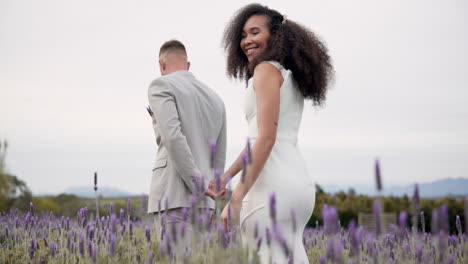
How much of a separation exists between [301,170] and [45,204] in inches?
307

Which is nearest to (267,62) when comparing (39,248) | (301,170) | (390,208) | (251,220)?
(301,170)

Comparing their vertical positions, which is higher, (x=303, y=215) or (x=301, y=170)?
(x=301, y=170)

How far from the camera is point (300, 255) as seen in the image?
2904 millimetres

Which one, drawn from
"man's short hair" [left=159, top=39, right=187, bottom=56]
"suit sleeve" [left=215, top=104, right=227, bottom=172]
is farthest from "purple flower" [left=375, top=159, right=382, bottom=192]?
"man's short hair" [left=159, top=39, right=187, bottom=56]

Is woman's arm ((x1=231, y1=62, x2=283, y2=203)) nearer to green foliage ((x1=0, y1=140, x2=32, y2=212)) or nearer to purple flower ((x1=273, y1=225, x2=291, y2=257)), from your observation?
purple flower ((x1=273, y1=225, x2=291, y2=257))

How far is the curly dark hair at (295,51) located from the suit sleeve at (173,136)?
24.2 inches

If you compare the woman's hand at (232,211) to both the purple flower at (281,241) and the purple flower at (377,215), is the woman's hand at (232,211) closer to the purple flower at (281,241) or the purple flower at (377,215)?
the purple flower at (281,241)

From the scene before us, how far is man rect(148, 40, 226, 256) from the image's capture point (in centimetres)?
341

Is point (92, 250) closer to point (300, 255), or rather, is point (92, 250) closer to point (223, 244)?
point (223, 244)

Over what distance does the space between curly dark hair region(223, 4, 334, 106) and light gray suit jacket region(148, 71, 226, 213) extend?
0.43 m

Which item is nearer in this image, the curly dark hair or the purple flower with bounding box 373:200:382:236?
the purple flower with bounding box 373:200:382:236

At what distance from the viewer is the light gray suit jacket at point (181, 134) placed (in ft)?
11.2

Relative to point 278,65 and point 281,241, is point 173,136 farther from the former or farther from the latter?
point 281,241

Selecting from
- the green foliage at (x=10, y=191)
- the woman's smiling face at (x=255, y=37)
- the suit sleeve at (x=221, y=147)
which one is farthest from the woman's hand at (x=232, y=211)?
the green foliage at (x=10, y=191)
